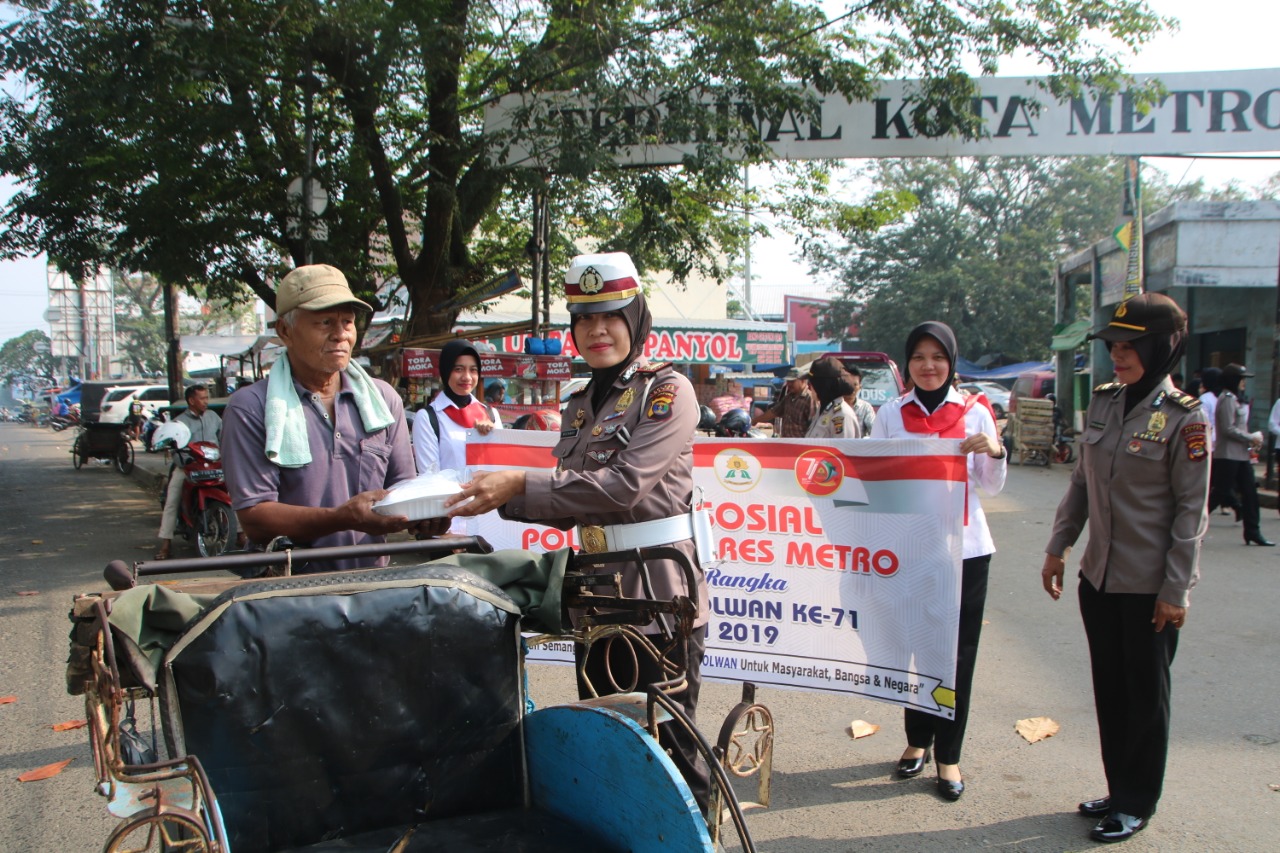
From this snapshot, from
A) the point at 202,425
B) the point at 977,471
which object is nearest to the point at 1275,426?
the point at 977,471

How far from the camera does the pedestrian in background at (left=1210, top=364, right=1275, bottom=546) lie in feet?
30.5

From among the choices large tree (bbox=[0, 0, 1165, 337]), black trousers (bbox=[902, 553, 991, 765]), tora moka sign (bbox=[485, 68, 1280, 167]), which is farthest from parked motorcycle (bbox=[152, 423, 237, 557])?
black trousers (bbox=[902, 553, 991, 765])

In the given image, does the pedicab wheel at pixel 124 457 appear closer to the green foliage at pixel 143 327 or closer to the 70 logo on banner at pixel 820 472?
the 70 logo on banner at pixel 820 472

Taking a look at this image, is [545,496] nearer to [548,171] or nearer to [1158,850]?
[1158,850]

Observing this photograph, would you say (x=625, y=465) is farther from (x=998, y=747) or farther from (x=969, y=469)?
(x=998, y=747)

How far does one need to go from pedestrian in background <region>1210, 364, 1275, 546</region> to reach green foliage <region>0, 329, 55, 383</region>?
109192 mm

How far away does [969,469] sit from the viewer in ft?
12.6

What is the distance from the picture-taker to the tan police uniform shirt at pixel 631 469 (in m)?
2.45

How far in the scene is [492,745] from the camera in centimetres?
242

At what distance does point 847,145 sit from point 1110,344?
7.22 meters

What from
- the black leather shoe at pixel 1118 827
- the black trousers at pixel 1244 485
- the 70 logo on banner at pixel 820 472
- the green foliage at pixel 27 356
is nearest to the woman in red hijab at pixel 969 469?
the 70 logo on banner at pixel 820 472

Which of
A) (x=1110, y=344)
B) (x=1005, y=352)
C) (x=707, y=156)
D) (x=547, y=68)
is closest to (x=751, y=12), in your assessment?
(x=707, y=156)

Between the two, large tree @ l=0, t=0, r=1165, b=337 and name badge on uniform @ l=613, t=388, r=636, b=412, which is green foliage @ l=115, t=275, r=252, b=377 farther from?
name badge on uniform @ l=613, t=388, r=636, b=412

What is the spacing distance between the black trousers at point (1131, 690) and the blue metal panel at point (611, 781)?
2.12m
